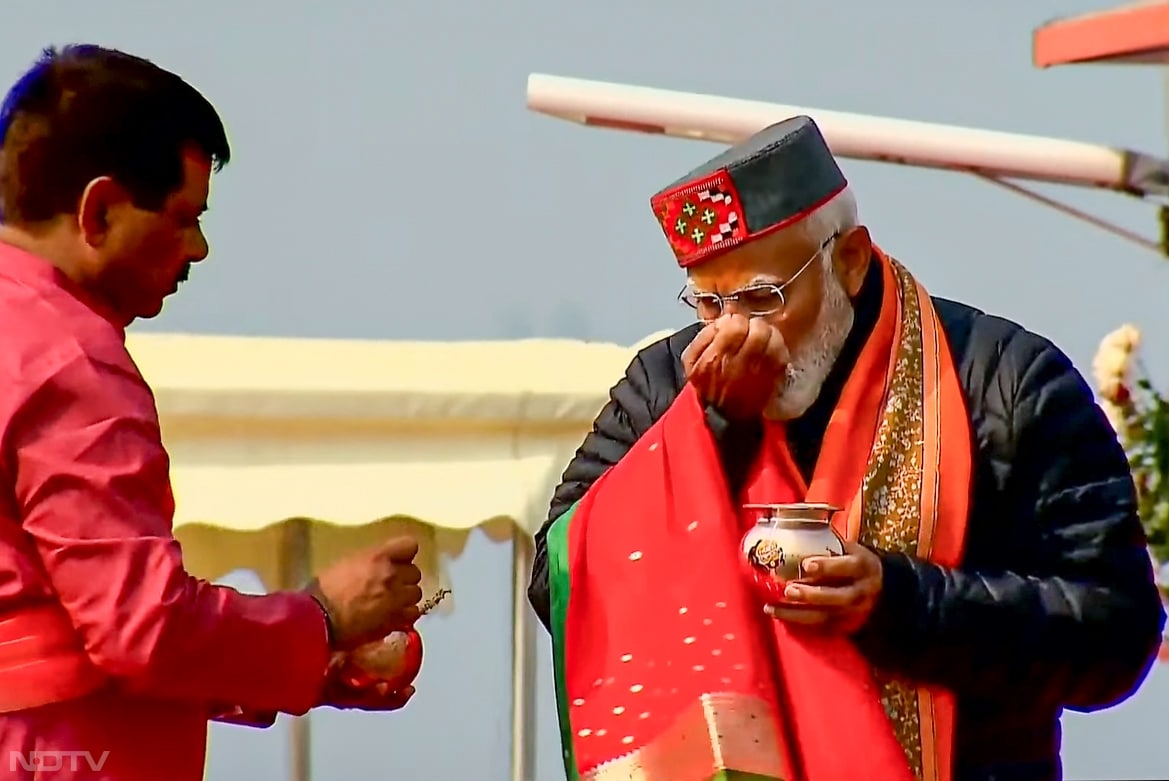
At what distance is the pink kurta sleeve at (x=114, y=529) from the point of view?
68.8 inches

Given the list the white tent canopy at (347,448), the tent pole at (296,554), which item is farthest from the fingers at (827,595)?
the tent pole at (296,554)

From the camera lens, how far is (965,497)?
86.0 inches

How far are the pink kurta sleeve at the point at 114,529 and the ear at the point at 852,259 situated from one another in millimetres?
887

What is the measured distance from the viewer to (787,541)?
6.70 feet

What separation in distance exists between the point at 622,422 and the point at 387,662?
0.48 metres

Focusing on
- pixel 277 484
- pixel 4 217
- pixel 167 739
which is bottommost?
pixel 167 739

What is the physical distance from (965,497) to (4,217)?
42.5 inches

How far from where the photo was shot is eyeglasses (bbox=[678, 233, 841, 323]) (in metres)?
2.24

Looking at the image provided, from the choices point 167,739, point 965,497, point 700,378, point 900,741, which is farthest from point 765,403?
point 167,739

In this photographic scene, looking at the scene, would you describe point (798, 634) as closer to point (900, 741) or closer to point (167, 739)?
point (900, 741)

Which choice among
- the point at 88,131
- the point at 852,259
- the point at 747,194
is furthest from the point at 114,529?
the point at 852,259

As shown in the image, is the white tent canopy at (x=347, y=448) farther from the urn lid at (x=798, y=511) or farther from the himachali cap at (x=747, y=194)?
the urn lid at (x=798, y=511)

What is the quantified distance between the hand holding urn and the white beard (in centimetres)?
19

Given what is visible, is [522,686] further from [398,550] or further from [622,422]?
[398,550]
